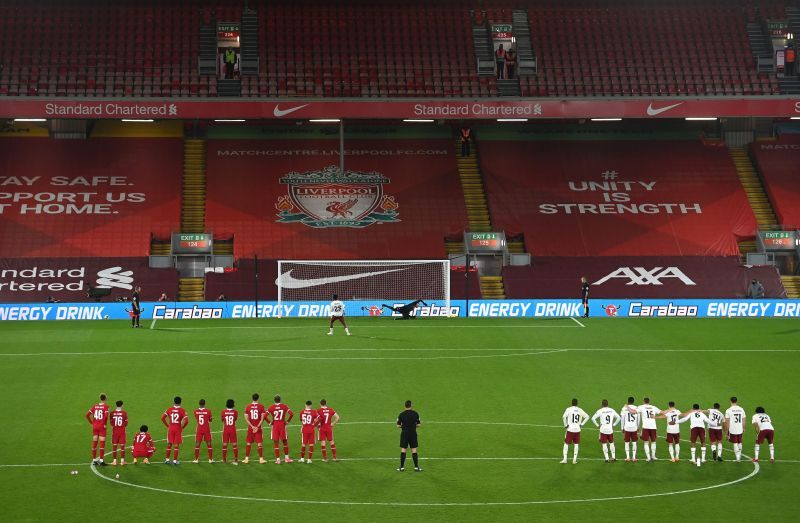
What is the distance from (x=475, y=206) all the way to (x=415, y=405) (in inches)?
1036

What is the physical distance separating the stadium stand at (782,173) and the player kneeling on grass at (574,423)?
3435 cm

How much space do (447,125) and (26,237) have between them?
23131 mm

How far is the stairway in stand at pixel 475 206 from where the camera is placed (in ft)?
165

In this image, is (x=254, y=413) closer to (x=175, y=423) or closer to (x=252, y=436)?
(x=252, y=436)

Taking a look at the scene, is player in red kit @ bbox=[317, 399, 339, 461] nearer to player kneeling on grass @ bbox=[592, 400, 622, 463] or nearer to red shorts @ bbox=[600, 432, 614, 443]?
player kneeling on grass @ bbox=[592, 400, 622, 463]

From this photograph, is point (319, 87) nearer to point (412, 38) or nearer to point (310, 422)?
point (412, 38)

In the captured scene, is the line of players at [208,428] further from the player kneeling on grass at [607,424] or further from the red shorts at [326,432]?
the player kneeling on grass at [607,424]

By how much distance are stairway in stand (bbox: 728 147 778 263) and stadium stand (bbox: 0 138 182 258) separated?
95.2 feet

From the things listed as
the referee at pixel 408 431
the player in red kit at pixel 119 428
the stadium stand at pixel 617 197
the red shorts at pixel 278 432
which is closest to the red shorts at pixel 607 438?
the referee at pixel 408 431

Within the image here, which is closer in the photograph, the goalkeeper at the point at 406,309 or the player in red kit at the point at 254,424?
the player in red kit at the point at 254,424

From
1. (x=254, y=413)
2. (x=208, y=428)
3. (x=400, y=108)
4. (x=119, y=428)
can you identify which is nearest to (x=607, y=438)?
(x=254, y=413)

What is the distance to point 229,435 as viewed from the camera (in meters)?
24.2

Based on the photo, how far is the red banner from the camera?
168 ft

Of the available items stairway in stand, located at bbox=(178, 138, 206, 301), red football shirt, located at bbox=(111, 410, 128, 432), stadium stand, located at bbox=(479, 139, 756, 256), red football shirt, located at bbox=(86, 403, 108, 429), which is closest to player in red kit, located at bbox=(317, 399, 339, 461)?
red football shirt, located at bbox=(111, 410, 128, 432)
